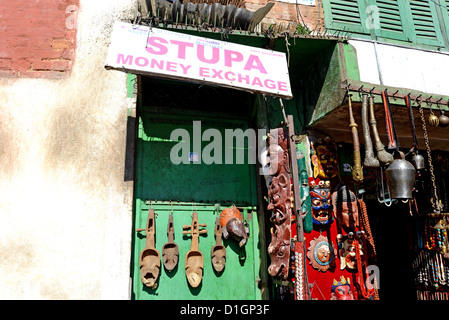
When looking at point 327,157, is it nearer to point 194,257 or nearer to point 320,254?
point 320,254

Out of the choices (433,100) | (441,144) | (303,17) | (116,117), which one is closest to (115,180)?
(116,117)

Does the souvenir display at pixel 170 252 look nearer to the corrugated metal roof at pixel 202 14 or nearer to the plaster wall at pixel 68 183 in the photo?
the plaster wall at pixel 68 183

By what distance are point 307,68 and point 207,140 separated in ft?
5.53

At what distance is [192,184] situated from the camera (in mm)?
4969

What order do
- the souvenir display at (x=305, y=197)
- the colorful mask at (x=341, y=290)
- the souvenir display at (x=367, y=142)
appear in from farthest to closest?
the souvenir display at (x=305, y=197)
the colorful mask at (x=341, y=290)
the souvenir display at (x=367, y=142)

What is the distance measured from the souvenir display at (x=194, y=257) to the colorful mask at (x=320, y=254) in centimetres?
135

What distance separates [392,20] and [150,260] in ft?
15.1

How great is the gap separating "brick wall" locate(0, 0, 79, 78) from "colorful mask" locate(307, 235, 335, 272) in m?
3.91

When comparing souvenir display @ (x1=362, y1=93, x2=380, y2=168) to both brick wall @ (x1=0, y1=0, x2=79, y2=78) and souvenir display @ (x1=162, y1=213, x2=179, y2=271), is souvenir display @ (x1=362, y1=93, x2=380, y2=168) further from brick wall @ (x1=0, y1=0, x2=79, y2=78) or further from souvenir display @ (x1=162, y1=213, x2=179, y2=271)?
brick wall @ (x1=0, y1=0, x2=79, y2=78)

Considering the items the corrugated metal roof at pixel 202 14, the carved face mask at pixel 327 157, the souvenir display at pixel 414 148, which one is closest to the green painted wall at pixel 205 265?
the carved face mask at pixel 327 157

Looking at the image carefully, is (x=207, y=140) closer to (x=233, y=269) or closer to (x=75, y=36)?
(x=233, y=269)

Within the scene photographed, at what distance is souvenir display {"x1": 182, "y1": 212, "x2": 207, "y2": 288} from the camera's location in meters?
4.55

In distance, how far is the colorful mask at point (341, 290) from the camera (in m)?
4.36

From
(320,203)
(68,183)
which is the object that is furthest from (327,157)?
(68,183)
